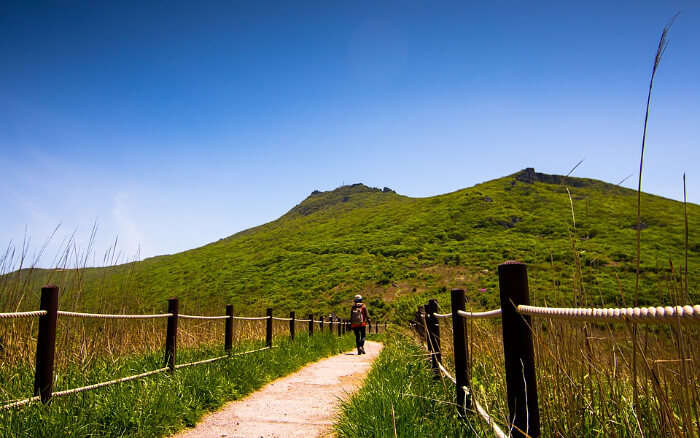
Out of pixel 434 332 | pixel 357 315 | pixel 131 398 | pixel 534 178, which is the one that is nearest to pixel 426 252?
pixel 357 315

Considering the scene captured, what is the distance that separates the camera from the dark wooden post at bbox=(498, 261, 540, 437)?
79.1 inches

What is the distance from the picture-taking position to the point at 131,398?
3.94 metres

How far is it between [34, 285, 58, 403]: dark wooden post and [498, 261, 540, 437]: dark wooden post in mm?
Answer: 3742

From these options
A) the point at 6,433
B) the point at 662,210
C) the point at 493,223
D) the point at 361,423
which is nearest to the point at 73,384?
the point at 6,433

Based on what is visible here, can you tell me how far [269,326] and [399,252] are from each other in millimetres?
51915

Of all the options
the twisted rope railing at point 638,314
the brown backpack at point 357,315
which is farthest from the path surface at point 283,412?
the brown backpack at point 357,315

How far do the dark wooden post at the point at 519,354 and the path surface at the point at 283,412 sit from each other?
7.80 feet

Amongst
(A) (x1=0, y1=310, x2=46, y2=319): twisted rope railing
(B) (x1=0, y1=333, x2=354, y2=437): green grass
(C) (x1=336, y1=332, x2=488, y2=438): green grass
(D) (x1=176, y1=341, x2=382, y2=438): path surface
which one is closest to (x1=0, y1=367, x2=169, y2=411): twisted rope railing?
(B) (x1=0, y1=333, x2=354, y2=437): green grass

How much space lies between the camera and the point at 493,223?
67.1m

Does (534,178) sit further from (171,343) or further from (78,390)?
(78,390)

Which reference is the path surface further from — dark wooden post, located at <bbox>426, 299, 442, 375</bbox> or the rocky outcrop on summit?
the rocky outcrop on summit

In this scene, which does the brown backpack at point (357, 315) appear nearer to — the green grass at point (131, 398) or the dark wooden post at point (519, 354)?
the green grass at point (131, 398)

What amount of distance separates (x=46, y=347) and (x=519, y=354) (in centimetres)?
388

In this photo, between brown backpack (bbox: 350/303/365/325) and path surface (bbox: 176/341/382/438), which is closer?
path surface (bbox: 176/341/382/438)
